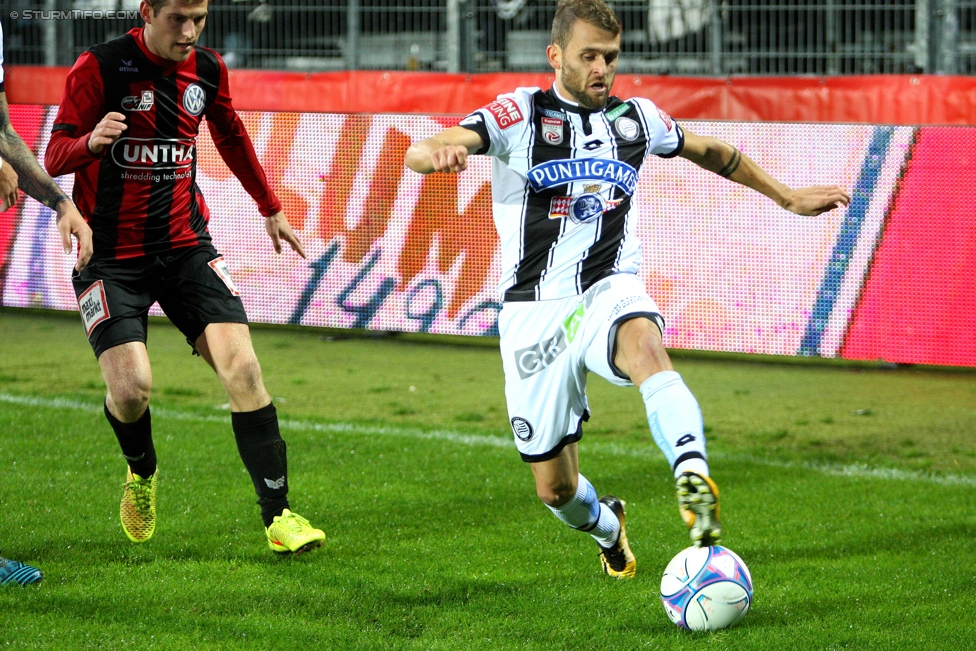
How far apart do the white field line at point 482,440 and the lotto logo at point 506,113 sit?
2813 mm

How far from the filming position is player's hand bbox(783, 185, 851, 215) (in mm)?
4500

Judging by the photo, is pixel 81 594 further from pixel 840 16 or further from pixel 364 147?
pixel 840 16

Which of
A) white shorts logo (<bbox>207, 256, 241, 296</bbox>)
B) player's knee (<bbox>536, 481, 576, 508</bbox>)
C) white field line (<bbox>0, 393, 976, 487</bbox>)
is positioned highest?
white shorts logo (<bbox>207, 256, 241, 296</bbox>)

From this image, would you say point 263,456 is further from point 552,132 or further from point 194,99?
point 552,132

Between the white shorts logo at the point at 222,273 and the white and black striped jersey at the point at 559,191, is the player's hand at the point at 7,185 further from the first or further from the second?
the white and black striped jersey at the point at 559,191

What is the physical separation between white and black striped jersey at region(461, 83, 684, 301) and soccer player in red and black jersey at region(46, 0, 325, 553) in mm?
1198

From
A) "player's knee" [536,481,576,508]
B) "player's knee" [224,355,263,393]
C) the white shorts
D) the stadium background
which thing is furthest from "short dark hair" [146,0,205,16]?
the stadium background

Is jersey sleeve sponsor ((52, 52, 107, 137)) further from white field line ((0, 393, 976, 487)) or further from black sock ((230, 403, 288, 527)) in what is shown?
white field line ((0, 393, 976, 487))

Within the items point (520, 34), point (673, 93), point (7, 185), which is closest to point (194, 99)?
point (7, 185)

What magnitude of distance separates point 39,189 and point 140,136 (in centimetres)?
59

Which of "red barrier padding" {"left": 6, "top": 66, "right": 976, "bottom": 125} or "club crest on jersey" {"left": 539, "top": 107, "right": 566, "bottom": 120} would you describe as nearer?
"club crest on jersey" {"left": 539, "top": 107, "right": 566, "bottom": 120}

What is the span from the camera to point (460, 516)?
5.55 metres

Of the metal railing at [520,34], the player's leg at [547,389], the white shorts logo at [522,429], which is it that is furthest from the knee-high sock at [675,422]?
the metal railing at [520,34]

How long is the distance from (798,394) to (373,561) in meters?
4.39
